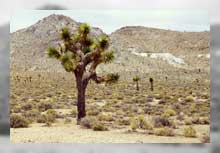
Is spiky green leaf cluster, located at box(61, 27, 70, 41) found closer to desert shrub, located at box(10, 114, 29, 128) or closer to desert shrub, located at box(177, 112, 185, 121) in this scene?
desert shrub, located at box(10, 114, 29, 128)

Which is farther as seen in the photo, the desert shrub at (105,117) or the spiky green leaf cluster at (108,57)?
the desert shrub at (105,117)

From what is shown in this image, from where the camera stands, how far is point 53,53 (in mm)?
12766

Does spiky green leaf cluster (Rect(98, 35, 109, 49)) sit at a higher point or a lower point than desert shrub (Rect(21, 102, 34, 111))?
higher

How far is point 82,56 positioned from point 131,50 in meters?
0.85

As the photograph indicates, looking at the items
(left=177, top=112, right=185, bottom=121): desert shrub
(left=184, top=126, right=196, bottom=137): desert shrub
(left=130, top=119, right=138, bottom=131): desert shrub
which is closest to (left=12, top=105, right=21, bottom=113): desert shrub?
(left=130, top=119, right=138, bottom=131): desert shrub

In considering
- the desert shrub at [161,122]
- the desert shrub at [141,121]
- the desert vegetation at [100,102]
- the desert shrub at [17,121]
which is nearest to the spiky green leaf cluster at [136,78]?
the desert vegetation at [100,102]

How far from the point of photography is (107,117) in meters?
12.9

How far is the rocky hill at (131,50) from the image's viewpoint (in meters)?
12.8

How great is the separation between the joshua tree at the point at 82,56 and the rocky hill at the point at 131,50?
15 centimetres

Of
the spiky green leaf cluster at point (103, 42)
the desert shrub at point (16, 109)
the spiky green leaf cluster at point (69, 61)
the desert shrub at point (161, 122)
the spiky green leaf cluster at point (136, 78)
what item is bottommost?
the desert shrub at point (161, 122)

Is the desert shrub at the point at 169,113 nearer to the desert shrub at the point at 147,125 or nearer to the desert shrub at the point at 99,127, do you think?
the desert shrub at the point at 147,125

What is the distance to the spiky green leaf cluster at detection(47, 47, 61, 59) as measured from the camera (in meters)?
12.8

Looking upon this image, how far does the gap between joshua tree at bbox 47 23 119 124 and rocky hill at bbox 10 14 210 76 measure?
152 mm

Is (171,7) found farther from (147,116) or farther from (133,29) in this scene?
(147,116)
